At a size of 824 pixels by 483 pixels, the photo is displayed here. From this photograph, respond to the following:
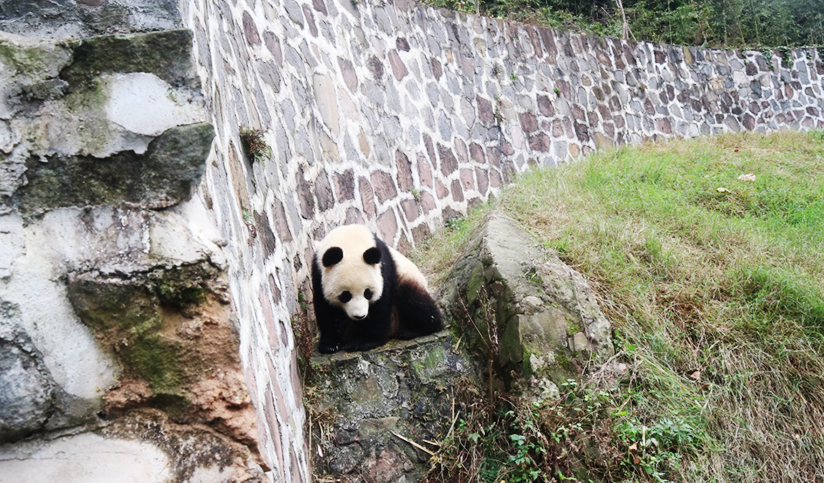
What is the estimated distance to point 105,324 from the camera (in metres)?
1.76

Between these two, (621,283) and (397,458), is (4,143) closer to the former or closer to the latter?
(397,458)

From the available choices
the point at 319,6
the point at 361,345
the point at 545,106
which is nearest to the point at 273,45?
the point at 319,6

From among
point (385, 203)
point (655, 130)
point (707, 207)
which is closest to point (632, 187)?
point (707, 207)

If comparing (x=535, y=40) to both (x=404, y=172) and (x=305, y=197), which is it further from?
(x=305, y=197)

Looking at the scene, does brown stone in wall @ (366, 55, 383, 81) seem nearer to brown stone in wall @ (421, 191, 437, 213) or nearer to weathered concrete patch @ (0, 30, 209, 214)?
brown stone in wall @ (421, 191, 437, 213)

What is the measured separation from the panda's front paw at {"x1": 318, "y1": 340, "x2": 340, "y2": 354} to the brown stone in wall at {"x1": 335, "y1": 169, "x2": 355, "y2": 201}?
174cm

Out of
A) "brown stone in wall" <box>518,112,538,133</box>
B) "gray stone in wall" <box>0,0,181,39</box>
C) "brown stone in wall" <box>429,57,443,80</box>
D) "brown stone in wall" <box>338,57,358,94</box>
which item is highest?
"brown stone in wall" <box>429,57,443,80</box>

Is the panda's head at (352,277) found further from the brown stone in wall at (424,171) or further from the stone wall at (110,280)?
the brown stone in wall at (424,171)

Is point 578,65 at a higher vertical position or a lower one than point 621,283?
higher

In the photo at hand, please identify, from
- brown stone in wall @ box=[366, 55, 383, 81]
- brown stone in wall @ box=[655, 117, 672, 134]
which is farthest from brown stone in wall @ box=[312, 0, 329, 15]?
brown stone in wall @ box=[655, 117, 672, 134]

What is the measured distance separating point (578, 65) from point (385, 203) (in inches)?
243

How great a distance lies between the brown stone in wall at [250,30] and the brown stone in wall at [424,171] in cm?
283

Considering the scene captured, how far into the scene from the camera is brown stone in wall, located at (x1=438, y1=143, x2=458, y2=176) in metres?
7.84

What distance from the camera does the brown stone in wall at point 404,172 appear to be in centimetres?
693
